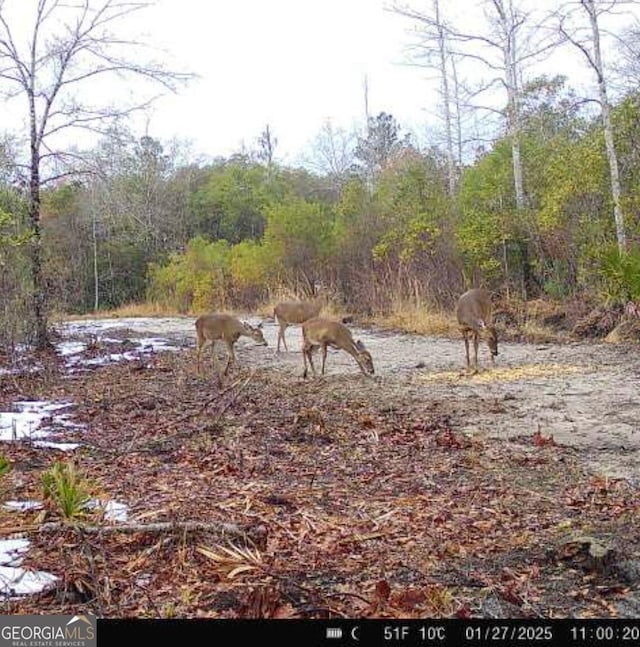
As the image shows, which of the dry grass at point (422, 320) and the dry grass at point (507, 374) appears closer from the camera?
the dry grass at point (507, 374)

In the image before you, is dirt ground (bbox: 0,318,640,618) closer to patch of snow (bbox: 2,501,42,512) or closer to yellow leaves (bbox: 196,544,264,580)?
yellow leaves (bbox: 196,544,264,580)

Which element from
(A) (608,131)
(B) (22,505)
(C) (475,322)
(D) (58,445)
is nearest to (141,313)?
(A) (608,131)

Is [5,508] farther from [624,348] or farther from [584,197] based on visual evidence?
[584,197]

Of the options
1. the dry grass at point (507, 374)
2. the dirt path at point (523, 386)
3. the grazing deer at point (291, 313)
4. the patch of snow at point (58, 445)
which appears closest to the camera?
the patch of snow at point (58, 445)

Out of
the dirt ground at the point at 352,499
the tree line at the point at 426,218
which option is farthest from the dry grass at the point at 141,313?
the dirt ground at the point at 352,499

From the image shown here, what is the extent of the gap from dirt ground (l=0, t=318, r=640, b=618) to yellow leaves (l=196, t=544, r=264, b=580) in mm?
12

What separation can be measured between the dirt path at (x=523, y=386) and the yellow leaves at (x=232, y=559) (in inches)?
113

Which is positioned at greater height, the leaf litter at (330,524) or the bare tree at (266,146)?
the bare tree at (266,146)

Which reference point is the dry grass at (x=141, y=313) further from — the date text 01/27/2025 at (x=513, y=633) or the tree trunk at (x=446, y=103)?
the date text 01/27/2025 at (x=513, y=633)

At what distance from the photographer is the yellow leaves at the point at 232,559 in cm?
411

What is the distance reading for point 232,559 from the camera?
423cm

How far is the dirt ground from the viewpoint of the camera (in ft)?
12.6

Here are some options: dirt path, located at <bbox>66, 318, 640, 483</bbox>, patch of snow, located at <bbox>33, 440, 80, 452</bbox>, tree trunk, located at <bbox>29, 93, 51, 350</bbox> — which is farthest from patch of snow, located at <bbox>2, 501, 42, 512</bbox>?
tree trunk, located at <bbox>29, 93, 51, 350</bbox>

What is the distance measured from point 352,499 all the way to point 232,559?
144cm
